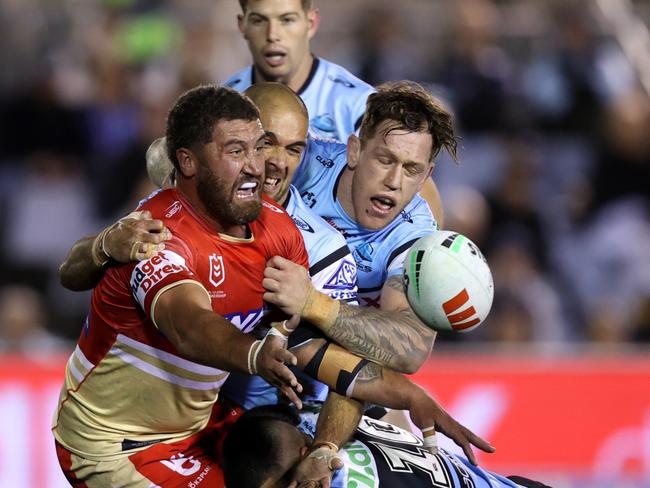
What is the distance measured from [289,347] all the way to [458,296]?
82cm

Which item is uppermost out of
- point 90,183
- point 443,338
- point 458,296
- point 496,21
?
point 496,21

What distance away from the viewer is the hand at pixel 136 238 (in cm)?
523

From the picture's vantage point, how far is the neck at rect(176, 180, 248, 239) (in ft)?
18.0

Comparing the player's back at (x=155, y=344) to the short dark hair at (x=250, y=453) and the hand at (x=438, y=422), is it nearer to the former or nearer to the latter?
the short dark hair at (x=250, y=453)

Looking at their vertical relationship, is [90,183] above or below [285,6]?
below

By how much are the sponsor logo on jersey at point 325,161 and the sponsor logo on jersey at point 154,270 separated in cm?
175

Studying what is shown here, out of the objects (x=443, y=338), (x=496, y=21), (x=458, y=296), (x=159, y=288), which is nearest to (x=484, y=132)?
(x=496, y=21)

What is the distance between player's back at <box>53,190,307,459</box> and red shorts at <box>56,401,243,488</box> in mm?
51

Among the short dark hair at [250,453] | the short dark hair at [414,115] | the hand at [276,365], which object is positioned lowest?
the short dark hair at [250,453]

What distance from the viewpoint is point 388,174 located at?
20.9ft

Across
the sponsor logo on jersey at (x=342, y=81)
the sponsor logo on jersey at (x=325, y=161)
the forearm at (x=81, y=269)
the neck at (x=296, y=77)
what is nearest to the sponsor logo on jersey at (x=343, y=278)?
the sponsor logo on jersey at (x=325, y=161)

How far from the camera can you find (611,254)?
12.1 metres

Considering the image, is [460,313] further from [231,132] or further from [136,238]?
[136,238]

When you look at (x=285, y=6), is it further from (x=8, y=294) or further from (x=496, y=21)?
(x=496, y=21)
